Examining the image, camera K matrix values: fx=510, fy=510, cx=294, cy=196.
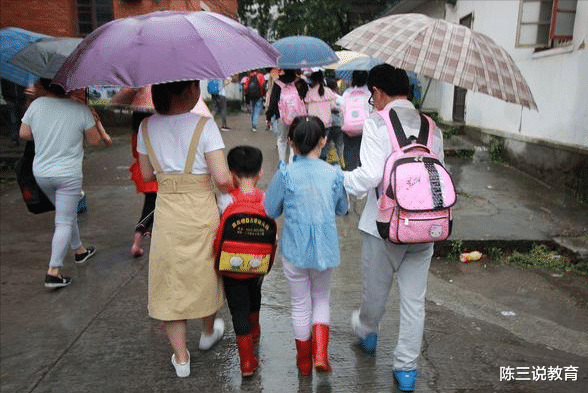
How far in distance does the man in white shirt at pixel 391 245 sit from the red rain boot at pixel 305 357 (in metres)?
0.48

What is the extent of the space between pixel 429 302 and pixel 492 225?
186 centimetres

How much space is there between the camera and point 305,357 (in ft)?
9.68

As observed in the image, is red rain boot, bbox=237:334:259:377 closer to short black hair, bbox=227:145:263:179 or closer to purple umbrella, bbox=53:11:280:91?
short black hair, bbox=227:145:263:179

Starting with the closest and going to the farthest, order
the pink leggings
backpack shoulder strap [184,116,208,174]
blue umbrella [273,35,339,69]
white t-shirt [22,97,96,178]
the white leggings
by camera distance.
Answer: backpack shoulder strap [184,116,208,174]
the pink leggings
white t-shirt [22,97,96,178]
the white leggings
blue umbrella [273,35,339,69]

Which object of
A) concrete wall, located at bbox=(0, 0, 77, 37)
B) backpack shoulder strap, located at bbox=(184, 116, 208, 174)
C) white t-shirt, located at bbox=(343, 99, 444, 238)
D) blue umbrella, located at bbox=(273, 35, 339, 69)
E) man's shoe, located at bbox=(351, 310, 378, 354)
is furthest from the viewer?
concrete wall, located at bbox=(0, 0, 77, 37)

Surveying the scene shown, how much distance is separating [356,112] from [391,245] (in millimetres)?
3625

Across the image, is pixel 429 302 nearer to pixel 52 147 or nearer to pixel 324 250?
pixel 324 250

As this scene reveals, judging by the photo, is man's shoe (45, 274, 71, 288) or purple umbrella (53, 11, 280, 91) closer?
purple umbrella (53, 11, 280, 91)

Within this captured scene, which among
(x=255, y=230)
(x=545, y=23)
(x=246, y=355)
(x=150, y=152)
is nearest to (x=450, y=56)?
(x=255, y=230)

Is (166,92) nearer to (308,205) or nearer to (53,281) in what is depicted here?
(308,205)

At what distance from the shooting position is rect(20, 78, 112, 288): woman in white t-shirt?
13.0 feet

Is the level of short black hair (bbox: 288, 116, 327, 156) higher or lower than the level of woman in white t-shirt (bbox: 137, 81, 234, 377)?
higher

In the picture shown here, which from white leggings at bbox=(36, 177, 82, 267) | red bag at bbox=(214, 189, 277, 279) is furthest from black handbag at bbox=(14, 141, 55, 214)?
red bag at bbox=(214, 189, 277, 279)

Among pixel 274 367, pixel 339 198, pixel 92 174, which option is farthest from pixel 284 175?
pixel 92 174
